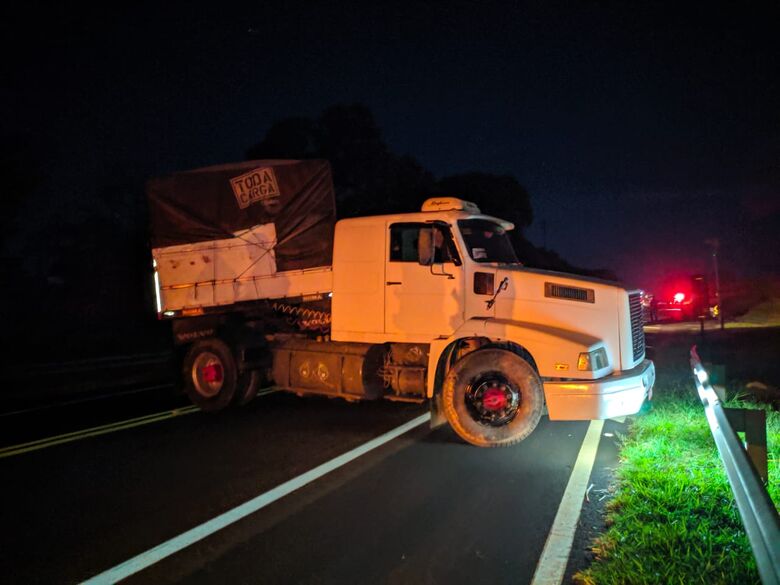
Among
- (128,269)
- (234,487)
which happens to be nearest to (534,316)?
(234,487)

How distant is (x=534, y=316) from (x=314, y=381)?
330cm

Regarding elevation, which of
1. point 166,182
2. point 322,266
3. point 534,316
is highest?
point 166,182

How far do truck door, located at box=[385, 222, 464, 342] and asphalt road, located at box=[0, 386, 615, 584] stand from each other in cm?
135

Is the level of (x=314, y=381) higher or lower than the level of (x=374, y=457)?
higher

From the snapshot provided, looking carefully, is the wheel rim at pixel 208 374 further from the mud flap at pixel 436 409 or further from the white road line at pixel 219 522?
the mud flap at pixel 436 409

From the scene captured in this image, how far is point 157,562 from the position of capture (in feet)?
13.6

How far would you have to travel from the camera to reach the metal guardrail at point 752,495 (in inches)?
105

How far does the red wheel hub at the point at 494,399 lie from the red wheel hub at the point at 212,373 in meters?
4.62

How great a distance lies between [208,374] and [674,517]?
7.27m

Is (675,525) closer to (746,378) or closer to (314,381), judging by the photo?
(314,381)

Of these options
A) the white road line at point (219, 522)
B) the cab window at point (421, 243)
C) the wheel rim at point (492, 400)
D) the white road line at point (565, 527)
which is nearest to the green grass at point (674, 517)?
the white road line at point (565, 527)

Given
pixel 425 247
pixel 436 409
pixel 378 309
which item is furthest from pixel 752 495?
pixel 378 309

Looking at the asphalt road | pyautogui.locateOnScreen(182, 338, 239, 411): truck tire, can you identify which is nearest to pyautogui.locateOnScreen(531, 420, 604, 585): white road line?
the asphalt road

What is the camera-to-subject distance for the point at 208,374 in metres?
9.80
